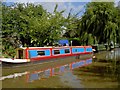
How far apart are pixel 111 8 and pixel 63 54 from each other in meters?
11.7

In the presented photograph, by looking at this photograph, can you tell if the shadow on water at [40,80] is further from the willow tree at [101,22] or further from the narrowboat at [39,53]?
the willow tree at [101,22]

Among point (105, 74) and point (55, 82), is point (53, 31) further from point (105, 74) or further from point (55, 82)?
point (55, 82)

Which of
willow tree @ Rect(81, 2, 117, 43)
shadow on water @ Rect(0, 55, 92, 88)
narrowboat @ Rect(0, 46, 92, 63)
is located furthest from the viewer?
willow tree @ Rect(81, 2, 117, 43)

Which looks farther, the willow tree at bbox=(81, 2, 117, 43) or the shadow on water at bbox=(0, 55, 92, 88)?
the willow tree at bbox=(81, 2, 117, 43)

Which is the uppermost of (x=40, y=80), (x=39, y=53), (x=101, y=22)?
(x=101, y=22)

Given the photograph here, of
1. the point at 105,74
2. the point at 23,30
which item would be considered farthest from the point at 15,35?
the point at 105,74

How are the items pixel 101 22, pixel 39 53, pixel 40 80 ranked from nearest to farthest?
pixel 40 80 → pixel 39 53 → pixel 101 22

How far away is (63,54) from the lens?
2394 cm

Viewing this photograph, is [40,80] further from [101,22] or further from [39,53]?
[101,22]

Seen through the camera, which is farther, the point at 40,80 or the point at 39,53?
the point at 39,53

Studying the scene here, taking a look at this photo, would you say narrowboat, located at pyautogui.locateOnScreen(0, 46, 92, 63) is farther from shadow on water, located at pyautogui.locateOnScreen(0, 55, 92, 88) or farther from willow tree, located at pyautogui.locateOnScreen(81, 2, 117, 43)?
willow tree, located at pyautogui.locateOnScreen(81, 2, 117, 43)

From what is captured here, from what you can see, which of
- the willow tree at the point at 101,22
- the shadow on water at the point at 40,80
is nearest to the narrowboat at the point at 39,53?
the shadow on water at the point at 40,80

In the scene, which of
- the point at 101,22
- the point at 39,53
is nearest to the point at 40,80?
the point at 39,53

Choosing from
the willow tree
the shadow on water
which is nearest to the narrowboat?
the shadow on water
